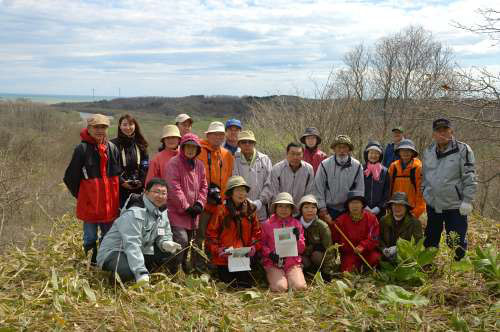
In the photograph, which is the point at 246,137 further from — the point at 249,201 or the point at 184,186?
the point at 184,186

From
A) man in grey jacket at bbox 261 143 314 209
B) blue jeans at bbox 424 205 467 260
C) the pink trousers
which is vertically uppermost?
man in grey jacket at bbox 261 143 314 209

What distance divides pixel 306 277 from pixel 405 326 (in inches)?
72.7

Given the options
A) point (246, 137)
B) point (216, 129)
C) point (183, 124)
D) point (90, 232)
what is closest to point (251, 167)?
point (246, 137)

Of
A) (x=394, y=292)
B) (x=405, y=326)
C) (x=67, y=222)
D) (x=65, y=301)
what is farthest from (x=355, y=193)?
(x=67, y=222)

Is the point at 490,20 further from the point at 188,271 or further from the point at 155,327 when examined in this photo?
the point at 155,327

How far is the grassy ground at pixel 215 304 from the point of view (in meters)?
3.52

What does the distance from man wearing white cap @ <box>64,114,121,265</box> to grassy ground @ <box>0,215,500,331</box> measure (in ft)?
1.98

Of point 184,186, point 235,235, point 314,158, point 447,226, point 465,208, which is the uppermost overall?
point 314,158

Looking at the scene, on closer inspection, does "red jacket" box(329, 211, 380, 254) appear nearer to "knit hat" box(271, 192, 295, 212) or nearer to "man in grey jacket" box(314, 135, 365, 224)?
"man in grey jacket" box(314, 135, 365, 224)

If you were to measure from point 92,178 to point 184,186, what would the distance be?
40.1 inches

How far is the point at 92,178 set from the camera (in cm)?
477

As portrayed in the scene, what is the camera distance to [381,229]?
5.27 metres

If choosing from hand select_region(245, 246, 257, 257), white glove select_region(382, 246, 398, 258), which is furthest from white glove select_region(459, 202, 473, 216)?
hand select_region(245, 246, 257, 257)

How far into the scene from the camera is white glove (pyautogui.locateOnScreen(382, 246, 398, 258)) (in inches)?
196
